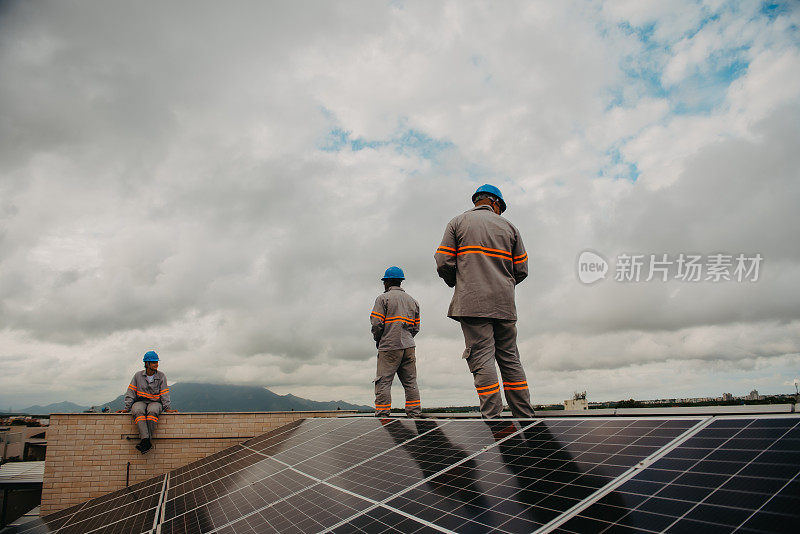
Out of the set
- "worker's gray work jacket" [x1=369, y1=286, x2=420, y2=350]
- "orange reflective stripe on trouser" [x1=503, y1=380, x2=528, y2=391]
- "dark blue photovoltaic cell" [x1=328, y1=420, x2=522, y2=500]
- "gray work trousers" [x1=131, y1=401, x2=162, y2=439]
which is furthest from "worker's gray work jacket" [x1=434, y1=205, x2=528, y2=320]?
"gray work trousers" [x1=131, y1=401, x2=162, y2=439]

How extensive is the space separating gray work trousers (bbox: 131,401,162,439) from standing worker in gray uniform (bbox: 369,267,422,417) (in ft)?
14.1

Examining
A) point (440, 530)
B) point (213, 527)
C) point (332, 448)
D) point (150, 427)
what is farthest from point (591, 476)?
point (150, 427)

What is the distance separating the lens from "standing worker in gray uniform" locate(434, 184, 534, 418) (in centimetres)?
483

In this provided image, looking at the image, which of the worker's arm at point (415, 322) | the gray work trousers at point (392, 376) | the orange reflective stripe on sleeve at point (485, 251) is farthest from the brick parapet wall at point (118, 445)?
the orange reflective stripe on sleeve at point (485, 251)

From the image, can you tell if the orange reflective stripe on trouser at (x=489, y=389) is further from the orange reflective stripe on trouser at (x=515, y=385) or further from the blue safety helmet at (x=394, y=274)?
the blue safety helmet at (x=394, y=274)

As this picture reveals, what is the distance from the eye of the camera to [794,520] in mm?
1533

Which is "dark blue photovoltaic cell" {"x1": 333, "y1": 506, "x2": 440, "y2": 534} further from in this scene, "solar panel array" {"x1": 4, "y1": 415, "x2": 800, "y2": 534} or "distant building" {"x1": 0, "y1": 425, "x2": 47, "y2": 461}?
"distant building" {"x1": 0, "y1": 425, "x2": 47, "y2": 461}

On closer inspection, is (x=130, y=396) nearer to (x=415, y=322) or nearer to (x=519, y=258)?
(x=415, y=322)

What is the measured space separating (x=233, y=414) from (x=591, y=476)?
7.81 meters

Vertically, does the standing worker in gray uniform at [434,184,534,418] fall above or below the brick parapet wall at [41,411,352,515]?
above

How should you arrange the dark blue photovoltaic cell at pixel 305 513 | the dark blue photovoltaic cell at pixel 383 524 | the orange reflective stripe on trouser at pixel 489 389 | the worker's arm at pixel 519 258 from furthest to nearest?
the worker's arm at pixel 519 258
the orange reflective stripe on trouser at pixel 489 389
the dark blue photovoltaic cell at pixel 305 513
the dark blue photovoltaic cell at pixel 383 524

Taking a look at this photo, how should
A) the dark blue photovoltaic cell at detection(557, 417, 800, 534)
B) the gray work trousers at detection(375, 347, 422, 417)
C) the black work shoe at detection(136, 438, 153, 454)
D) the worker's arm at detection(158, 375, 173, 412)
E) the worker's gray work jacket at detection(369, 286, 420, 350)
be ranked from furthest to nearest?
the worker's arm at detection(158, 375, 173, 412)
the black work shoe at detection(136, 438, 153, 454)
the worker's gray work jacket at detection(369, 286, 420, 350)
the gray work trousers at detection(375, 347, 422, 417)
the dark blue photovoltaic cell at detection(557, 417, 800, 534)

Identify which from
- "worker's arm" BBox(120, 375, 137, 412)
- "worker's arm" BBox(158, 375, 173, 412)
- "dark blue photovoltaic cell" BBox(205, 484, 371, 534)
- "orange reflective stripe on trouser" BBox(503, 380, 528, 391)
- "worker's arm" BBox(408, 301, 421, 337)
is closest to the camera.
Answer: "dark blue photovoltaic cell" BBox(205, 484, 371, 534)

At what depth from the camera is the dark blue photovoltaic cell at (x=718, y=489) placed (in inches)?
65.0
